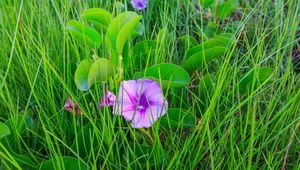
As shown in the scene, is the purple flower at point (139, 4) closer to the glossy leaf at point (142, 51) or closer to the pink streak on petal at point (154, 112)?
the glossy leaf at point (142, 51)

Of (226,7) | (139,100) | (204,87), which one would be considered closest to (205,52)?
(204,87)

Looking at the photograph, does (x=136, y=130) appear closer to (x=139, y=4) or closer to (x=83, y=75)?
(x=83, y=75)

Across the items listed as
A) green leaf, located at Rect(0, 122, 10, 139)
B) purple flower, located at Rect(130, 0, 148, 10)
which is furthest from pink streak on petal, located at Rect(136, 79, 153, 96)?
purple flower, located at Rect(130, 0, 148, 10)

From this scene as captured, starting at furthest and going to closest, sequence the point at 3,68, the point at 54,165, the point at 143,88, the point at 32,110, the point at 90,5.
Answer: the point at 90,5 < the point at 3,68 < the point at 32,110 < the point at 143,88 < the point at 54,165

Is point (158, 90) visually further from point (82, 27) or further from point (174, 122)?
point (82, 27)

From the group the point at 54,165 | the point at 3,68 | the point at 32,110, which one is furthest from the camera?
the point at 3,68

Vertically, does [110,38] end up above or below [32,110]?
above

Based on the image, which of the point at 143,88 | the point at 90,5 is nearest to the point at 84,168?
the point at 143,88
